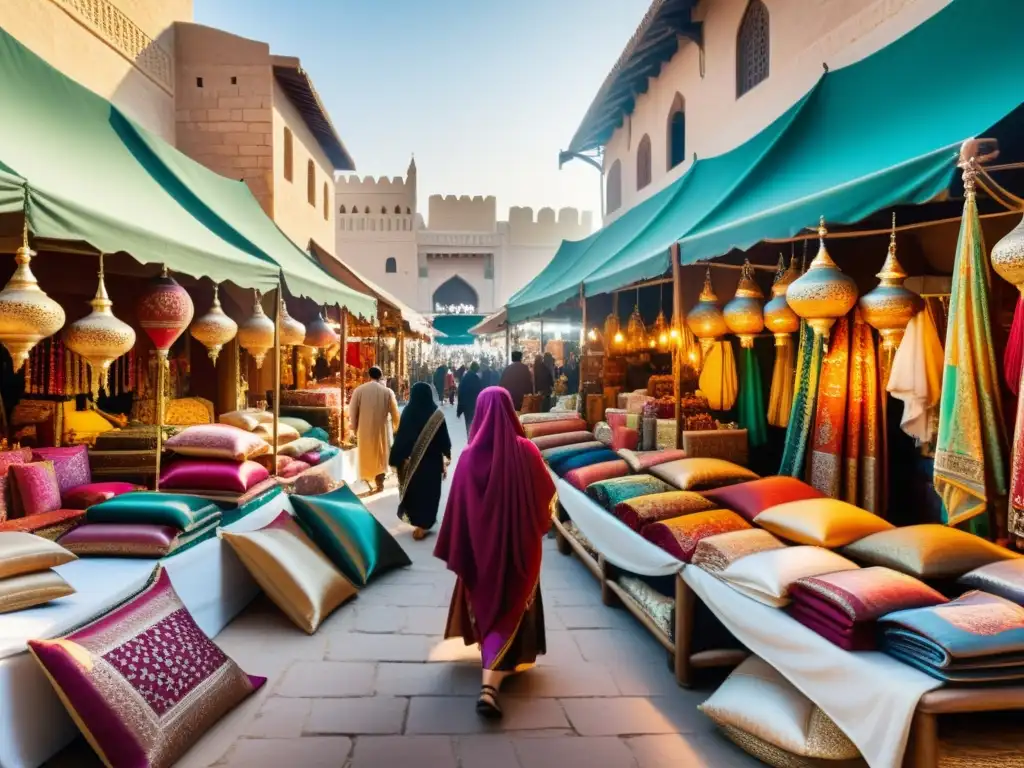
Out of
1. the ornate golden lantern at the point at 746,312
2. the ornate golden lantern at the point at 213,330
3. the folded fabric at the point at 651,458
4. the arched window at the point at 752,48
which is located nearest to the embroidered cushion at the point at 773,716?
the folded fabric at the point at 651,458

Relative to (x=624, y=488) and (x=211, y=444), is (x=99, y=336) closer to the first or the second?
(x=211, y=444)

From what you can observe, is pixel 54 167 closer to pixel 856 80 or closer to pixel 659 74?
pixel 856 80

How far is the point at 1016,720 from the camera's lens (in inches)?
79.8

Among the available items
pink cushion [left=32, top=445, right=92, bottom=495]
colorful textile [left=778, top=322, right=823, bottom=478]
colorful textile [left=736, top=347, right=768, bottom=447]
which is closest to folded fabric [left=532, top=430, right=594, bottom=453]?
colorful textile [left=736, top=347, right=768, bottom=447]

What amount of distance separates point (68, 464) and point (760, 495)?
407 cm

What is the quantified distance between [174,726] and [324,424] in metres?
5.62

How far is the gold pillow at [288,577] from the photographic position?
3752 mm

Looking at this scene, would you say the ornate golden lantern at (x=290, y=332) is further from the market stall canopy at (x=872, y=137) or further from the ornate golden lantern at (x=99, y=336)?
the market stall canopy at (x=872, y=137)

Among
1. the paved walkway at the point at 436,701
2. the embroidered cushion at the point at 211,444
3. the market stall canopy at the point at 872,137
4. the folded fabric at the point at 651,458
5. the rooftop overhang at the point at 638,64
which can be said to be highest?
the rooftop overhang at the point at 638,64

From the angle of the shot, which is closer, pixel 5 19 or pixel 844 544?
pixel 844 544

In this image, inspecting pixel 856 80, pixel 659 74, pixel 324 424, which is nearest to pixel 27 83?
pixel 324 424

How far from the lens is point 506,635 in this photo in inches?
118

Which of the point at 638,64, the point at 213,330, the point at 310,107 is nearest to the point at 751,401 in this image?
the point at 213,330

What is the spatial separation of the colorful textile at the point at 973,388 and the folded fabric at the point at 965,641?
683mm
